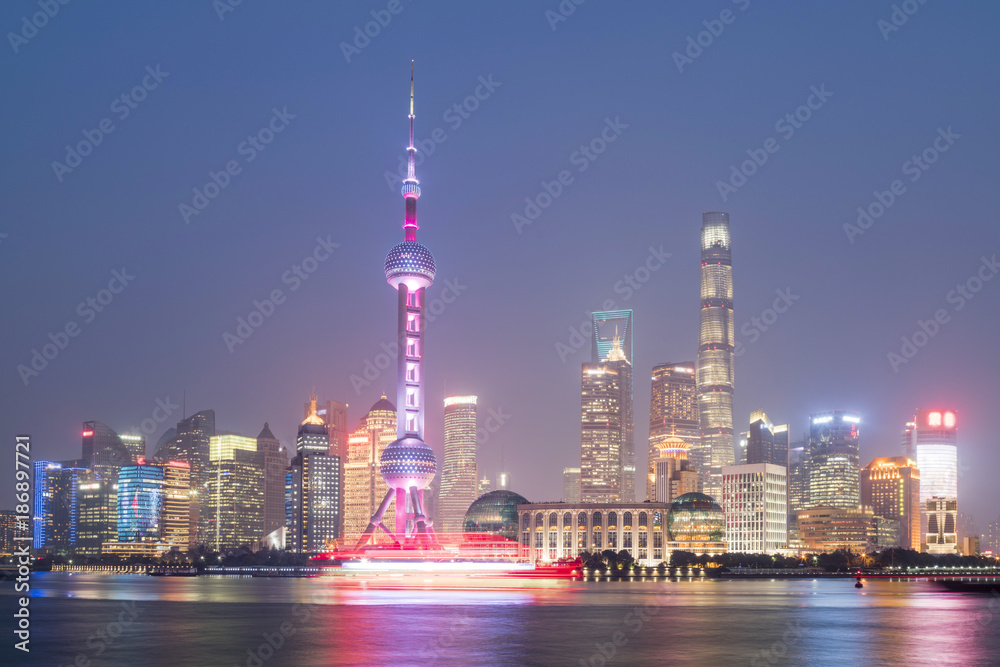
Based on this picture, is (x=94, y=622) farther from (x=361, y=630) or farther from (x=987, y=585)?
(x=987, y=585)

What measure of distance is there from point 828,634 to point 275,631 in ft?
148

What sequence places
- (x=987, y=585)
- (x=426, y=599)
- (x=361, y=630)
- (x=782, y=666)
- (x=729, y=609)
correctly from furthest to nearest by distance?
1. (x=987, y=585)
2. (x=426, y=599)
3. (x=729, y=609)
4. (x=361, y=630)
5. (x=782, y=666)

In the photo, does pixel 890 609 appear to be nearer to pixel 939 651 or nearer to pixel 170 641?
pixel 939 651

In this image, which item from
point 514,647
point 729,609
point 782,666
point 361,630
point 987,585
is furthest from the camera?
point 987,585

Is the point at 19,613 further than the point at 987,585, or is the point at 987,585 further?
the point at 987,585

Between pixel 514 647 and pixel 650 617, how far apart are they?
1419 inches

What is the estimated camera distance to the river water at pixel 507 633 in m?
68.1

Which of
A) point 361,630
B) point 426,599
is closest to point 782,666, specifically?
point 361,630

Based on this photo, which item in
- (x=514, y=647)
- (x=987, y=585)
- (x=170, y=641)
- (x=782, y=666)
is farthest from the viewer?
(x=987, y=585)

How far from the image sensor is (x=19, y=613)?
403 feet

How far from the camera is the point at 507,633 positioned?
84250 millimetres

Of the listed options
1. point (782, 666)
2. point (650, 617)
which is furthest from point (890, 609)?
point (782, 666)

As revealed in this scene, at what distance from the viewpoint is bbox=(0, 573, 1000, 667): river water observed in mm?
68062

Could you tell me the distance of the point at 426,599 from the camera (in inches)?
5428
